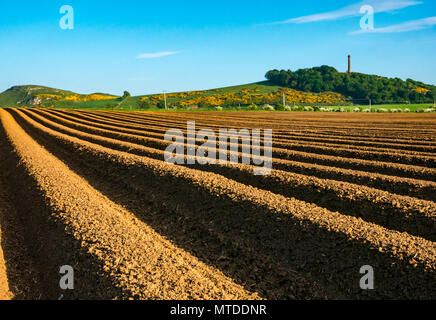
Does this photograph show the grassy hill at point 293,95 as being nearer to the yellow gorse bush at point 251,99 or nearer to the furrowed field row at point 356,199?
the yellow gorse bush at point 251,99

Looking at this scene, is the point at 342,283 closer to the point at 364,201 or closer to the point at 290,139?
the point at 364,201

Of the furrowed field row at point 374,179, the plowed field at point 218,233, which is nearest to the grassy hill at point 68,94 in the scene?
the furrowed field row at point 374,179

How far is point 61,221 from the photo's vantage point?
462 cm

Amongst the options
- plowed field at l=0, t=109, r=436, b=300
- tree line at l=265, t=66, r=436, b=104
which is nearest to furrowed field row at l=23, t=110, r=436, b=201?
plowed field at l=0, t=109, r=436, b=300

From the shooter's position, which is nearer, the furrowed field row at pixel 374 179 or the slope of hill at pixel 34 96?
the furrowed field row at pixel 374 179

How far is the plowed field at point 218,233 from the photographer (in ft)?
11.2

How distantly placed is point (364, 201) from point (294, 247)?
5.79ft

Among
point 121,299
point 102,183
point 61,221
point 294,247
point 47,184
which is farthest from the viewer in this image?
point 102,183

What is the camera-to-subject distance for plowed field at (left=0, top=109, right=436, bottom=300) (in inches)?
135

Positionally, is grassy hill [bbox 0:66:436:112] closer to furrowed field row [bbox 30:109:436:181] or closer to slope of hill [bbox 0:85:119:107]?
slope of hill [bbox 0:85:119:107]


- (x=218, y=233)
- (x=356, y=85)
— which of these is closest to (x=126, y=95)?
(x=356, y=85)

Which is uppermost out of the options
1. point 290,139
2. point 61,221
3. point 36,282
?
point 290,139

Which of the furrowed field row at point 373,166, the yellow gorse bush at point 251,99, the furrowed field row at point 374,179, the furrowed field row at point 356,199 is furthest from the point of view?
the yellow gorse bush at point 251,99
